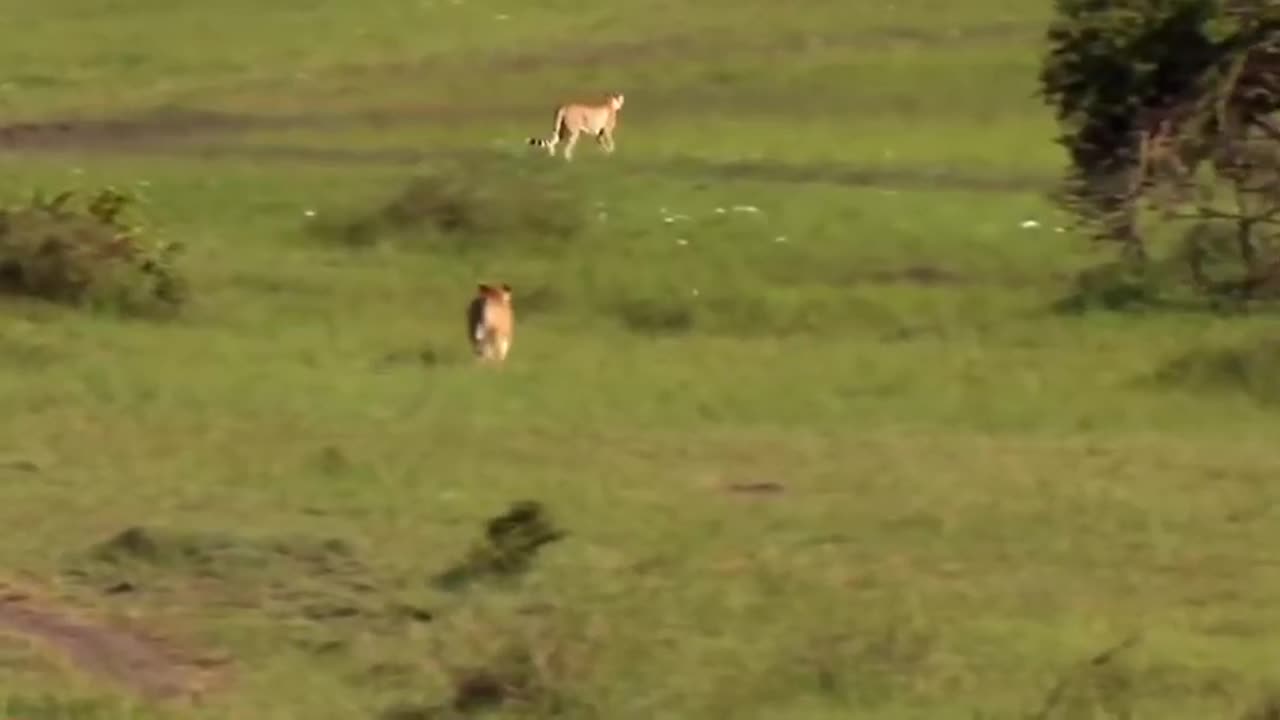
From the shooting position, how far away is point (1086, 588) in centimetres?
1013

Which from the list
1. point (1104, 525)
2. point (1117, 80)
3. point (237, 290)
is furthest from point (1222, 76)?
point (1104, 525)

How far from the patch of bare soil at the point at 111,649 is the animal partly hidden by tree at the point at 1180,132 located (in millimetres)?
10477

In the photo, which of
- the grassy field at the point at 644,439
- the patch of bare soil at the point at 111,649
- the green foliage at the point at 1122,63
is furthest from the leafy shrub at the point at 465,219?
the patch of bare soil at the point at 111,649

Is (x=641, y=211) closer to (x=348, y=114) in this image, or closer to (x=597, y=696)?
(x=348, y=114)

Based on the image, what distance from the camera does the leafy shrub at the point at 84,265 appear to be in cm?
1814

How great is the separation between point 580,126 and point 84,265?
9.13 m

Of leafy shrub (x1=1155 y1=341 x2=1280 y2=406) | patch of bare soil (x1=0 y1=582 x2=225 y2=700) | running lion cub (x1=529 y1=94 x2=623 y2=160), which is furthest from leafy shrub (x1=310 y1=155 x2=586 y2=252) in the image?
patch of bare soil (x1=0 y1=582 x2=225 y2=700)

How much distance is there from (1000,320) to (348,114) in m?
13.3

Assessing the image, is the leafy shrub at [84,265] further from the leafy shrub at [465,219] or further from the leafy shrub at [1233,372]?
the leafy shrub at [1233,372]

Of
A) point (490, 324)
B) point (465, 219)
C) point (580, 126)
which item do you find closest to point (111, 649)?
point (490, 324)

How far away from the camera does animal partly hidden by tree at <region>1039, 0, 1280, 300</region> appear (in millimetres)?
18906

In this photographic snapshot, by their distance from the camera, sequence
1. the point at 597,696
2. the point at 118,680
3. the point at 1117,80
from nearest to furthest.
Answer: the point at 597,696, the point at 118,680, the point at 1117,80

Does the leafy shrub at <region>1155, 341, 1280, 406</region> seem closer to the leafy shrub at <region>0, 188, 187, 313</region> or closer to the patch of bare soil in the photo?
the leafy shrub at <region>0, 188, 187, 313</region>

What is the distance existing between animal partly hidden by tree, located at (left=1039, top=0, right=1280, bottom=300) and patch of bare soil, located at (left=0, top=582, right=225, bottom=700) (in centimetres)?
1048
